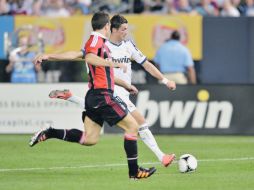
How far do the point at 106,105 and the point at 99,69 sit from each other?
0.46 meters

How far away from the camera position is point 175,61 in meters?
22.4

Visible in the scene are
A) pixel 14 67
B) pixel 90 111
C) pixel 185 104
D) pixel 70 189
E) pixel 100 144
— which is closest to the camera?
pixel 70 189

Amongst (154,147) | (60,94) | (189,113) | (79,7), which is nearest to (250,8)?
(79,7)

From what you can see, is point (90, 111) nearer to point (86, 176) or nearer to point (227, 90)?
point (86, 176)

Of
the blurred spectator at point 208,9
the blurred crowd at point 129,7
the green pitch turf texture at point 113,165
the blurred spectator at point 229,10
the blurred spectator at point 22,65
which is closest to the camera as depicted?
the green pitch turf texture at point 113,165

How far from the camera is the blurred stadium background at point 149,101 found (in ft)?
43.9

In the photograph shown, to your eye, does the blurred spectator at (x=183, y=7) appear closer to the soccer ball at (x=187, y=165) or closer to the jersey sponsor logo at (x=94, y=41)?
the soccer ball at (x=187, y=165)

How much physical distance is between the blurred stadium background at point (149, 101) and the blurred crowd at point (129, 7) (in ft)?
0.10

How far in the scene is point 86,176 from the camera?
42.7ft

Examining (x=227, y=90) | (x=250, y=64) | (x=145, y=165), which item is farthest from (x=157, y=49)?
(x=145, y=165)

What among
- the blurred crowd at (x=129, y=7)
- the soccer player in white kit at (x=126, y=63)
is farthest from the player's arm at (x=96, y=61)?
the blurred crowd at (x=129, y=7)

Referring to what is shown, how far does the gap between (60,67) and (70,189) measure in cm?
1383

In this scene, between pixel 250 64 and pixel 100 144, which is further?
pixel 250 64

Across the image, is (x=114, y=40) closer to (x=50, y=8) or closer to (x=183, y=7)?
(x=183, y=7)
